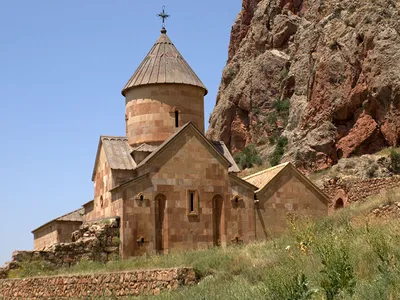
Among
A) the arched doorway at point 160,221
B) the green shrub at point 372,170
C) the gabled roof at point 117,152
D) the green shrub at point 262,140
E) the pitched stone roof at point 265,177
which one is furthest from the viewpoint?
the green shrub at point 262,140

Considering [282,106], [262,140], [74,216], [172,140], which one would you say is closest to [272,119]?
[282,106]

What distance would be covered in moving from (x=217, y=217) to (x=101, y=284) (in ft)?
19.9

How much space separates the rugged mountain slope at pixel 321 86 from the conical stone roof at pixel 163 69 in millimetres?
15271

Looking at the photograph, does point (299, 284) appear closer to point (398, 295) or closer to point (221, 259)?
point (398, 295)

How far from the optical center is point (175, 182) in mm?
17547

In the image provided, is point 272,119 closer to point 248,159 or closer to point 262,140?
point 262,140

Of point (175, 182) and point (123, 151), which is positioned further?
point (123, 151)

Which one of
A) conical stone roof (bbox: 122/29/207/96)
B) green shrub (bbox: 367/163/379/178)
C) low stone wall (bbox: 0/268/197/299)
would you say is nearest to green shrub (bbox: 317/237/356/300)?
low stone wall (bbox: 0/268/197/299)

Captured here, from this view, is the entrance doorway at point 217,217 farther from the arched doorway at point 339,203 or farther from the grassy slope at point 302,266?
the arched doorway at point 339,203

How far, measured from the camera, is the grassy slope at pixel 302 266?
7.81 metres

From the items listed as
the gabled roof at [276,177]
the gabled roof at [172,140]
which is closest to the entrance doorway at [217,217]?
the gabled roof at [172,140]

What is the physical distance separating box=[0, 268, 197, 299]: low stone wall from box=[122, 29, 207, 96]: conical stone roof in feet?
25.8

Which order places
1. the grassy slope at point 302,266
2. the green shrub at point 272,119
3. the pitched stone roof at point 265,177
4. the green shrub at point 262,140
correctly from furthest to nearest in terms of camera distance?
the green shrub at point 262,140 < the green shrub at point 272,119 < the pitched stone roof at point 265,177 < the grassy slope at point 302,266

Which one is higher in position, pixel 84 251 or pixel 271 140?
pixel 271 140
